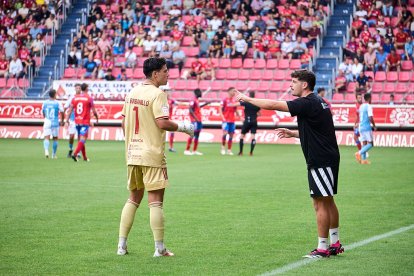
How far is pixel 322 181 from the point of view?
981 centimetres

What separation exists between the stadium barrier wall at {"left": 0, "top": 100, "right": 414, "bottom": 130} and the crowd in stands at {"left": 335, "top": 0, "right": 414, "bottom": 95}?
4.92 ft

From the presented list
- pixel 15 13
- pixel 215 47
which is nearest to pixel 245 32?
pixel 215 47

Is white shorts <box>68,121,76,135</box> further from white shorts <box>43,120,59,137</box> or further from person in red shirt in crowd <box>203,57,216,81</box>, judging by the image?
person in red shirt in crowd <box>203,57,216,81</box>

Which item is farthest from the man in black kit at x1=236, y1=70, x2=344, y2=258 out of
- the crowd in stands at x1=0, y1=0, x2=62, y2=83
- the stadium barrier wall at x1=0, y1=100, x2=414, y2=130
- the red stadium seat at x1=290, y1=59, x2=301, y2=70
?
the crowd in stands at x1=0, y1=0, x2=62, y2=83

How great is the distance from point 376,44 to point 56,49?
1680 cm

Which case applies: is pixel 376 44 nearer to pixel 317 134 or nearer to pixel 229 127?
pixel 229 127

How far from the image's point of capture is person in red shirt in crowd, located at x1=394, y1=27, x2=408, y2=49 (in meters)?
37.6

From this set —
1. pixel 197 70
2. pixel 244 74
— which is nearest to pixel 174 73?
pixel 197 70

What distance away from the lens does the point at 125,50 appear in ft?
139

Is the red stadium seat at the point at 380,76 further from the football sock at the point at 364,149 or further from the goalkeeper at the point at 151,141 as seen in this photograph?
the goalkeeper at the point at 151,141

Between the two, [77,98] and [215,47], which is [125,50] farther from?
[77,98]

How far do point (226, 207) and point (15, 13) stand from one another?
34.5 m

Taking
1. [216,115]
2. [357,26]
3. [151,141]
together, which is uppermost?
[357,26]

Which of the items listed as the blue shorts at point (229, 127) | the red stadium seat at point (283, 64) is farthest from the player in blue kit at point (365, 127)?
the red stadium seat at point (283, 64)
